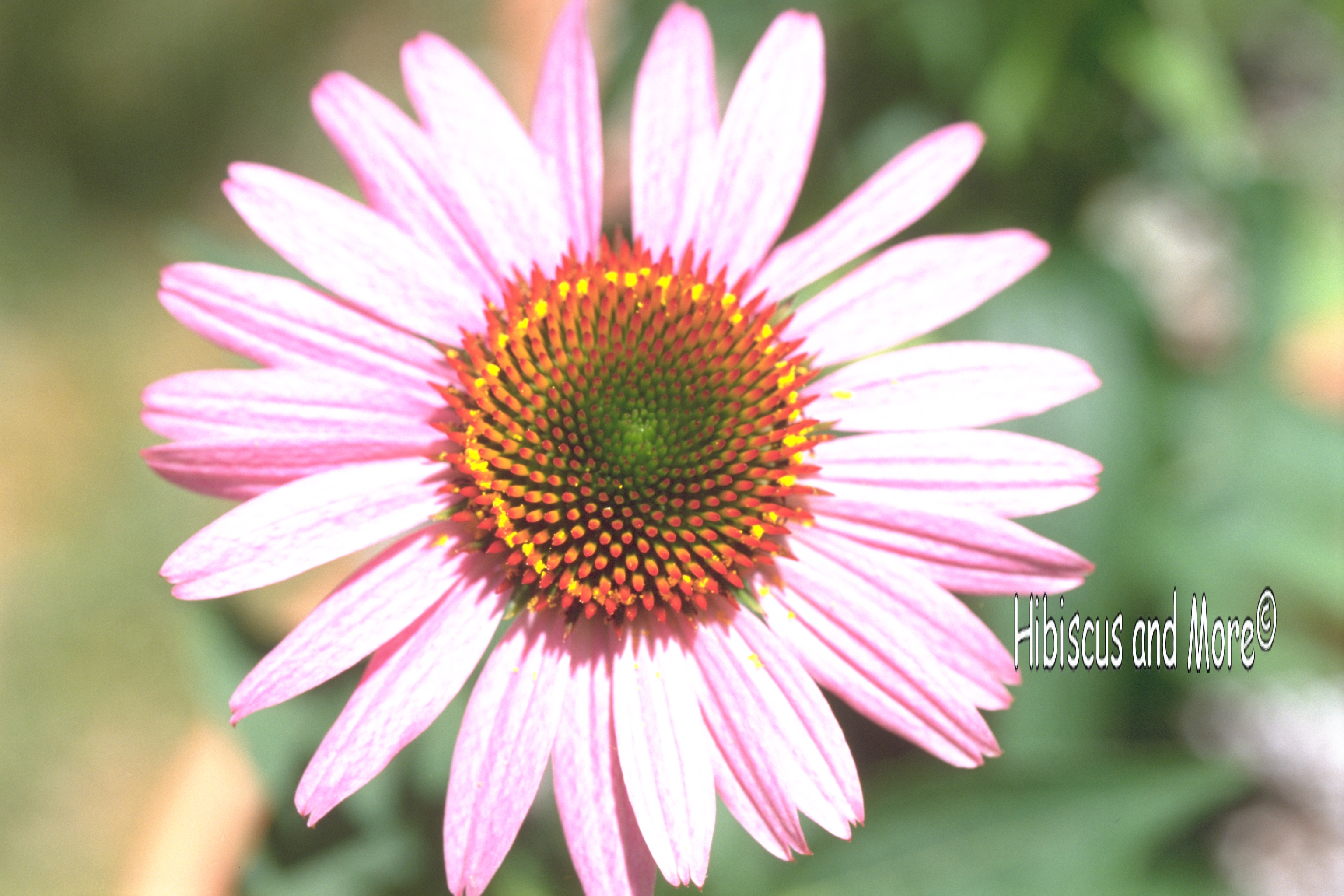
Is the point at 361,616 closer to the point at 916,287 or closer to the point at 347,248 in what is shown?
the point at 347,248

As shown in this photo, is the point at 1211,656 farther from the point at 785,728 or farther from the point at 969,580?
Answer: the point at 785,728

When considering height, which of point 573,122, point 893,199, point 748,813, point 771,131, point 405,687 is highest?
point 573,122

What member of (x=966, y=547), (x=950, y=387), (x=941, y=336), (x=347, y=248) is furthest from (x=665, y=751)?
(x=941, y=336)

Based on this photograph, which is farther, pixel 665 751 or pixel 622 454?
pixel 622 454

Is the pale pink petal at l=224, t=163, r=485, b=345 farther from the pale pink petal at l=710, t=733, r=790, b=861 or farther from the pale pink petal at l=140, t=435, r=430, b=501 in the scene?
the pale pink petal at l=710, t=733, r=790, b=861

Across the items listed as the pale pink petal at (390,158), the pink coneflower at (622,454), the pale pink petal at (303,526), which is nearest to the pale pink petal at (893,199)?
the pink coneflower at (622,454)

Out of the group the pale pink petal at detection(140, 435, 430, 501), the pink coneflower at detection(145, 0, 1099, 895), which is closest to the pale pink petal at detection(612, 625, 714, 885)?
→ the pink coneflower at detection(145, 0, 1099, 895)

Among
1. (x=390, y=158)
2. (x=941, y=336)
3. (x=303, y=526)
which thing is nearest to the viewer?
(x=303, y=526)
